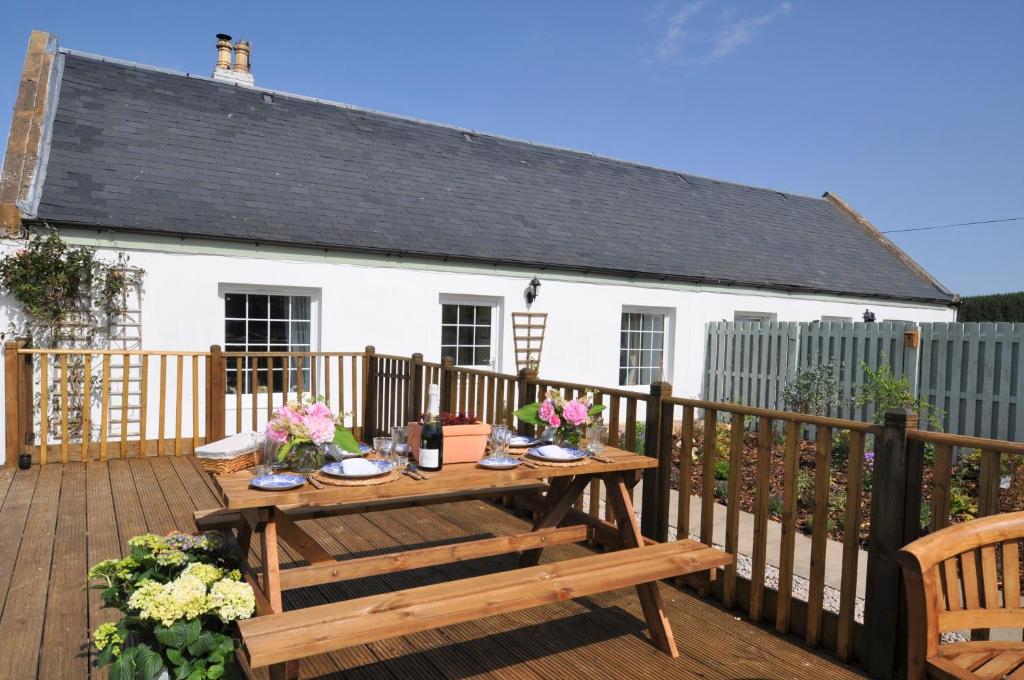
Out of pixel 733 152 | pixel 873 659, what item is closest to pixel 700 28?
pixel 733 152

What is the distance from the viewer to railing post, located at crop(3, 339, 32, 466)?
19.6 feet

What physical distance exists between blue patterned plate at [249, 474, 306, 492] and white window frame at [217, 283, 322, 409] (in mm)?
5022

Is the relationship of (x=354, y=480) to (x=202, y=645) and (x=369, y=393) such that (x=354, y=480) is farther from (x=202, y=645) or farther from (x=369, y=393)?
(x=369, y=393)

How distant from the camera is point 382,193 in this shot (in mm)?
9266

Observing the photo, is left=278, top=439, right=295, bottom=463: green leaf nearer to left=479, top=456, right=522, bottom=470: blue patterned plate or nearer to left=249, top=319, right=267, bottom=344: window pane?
left=479, top=456, right=522, bottom=470: blue patterned plate

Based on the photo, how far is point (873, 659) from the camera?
2613 mm

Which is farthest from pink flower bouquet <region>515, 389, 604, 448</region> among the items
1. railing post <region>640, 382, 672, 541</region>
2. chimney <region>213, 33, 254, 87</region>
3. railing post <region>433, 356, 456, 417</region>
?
chimney <region>213, 33, 254, 87</region>

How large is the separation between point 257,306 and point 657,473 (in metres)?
5.73

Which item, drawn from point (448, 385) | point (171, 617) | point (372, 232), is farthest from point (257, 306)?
point (171, 617)

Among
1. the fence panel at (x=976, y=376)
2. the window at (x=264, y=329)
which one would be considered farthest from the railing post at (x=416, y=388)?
the fence panel at (x=976, y=376)

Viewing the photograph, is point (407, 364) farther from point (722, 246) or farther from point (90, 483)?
point (722, 246)

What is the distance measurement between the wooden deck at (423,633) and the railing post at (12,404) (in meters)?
1.61

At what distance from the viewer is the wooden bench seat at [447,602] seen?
6.56ft

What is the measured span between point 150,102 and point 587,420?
8514 millimetres
